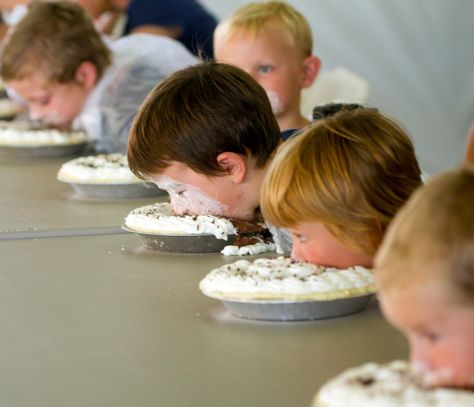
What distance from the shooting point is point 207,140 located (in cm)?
187

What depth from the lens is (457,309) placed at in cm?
94

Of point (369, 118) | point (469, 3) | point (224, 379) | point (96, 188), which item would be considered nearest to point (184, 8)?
point (469, 3)

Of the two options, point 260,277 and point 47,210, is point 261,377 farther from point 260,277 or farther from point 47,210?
point 47,210

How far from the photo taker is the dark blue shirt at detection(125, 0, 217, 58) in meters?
4.09

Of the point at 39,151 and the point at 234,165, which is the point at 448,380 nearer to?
the point at 234,165

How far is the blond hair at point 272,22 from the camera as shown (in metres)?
2.94

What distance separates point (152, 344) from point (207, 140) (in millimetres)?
612

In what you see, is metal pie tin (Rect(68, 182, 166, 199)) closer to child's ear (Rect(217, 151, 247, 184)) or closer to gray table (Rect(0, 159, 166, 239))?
gray table (Rect(0, 159, 166, 239))

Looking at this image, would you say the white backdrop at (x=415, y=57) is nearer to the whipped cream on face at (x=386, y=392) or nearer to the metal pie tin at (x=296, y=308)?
the metal pie tin at (x=296, y=308)

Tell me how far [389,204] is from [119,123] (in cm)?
175

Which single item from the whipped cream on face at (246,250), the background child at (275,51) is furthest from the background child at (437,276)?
the background child at (275,51)

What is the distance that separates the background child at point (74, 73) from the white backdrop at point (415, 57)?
1.78 metres

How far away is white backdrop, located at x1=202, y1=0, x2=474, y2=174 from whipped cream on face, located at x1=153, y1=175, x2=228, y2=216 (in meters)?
2.97

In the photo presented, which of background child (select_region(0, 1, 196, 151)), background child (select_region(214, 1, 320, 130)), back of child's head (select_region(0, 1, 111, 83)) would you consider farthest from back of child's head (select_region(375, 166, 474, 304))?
back of child's head (select_region(0, 1, 111, 83))
